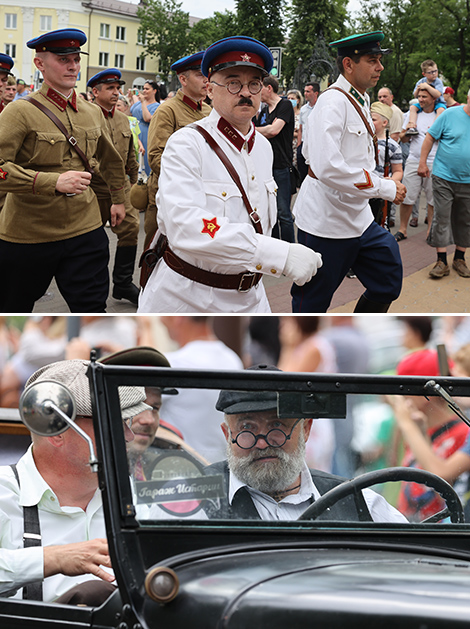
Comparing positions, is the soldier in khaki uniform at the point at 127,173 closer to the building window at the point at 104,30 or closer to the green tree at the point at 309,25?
the green tree at the point at 309,25

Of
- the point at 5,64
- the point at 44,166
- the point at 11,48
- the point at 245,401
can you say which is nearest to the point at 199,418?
the point at 245,401

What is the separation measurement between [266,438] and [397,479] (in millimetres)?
336

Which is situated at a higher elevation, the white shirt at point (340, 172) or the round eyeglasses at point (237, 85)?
the round eyeglasses at point (237, 85)

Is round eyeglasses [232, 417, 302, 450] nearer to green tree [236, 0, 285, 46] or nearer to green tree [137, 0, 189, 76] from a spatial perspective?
green tree [236, 0, 285, 46]

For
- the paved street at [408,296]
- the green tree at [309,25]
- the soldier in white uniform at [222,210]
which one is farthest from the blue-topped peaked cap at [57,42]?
the green tree at [309,25]

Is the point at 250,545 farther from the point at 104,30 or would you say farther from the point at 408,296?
the point at 104,30

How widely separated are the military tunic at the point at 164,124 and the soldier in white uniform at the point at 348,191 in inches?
66.7

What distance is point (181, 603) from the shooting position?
1428 millimetres

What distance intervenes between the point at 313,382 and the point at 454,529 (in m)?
0.48

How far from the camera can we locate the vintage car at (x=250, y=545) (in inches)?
54.4

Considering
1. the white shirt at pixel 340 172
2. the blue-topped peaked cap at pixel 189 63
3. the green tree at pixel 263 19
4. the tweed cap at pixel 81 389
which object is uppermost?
the green tree at pixel 263 19

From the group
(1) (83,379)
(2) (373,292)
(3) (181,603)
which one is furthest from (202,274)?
(3) (181,603)

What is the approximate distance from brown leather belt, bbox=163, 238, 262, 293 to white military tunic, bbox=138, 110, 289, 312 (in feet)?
0.08

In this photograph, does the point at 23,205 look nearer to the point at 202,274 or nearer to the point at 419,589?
the point at 202,274
